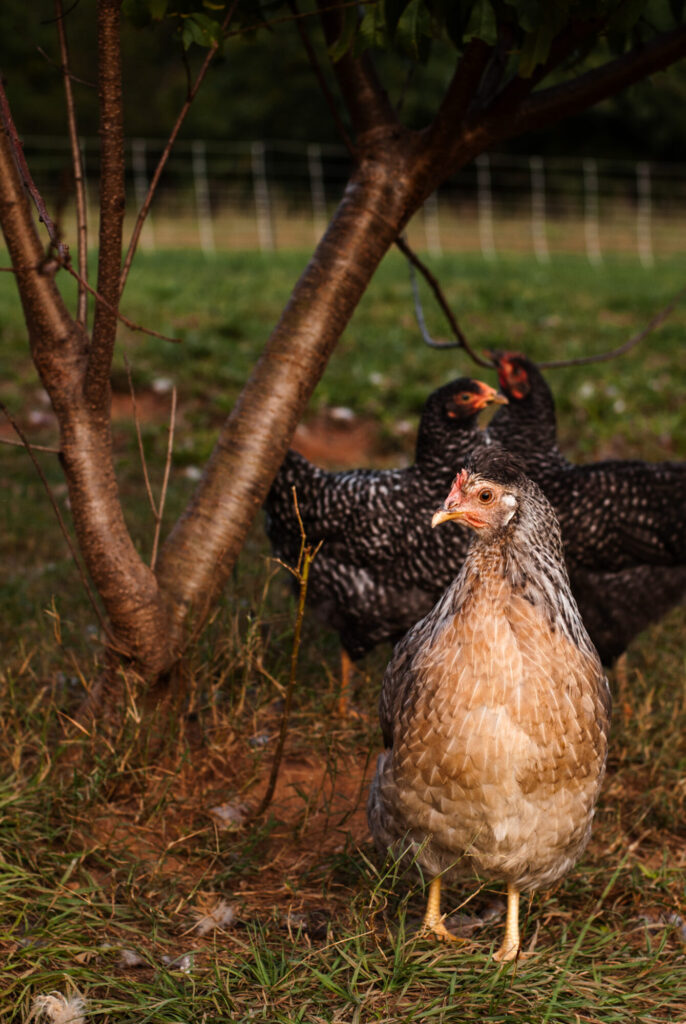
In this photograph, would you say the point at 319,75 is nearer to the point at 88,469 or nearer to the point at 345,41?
the point at 345,41

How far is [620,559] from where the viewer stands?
13.6ft

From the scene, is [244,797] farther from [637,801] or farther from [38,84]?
[38,84]

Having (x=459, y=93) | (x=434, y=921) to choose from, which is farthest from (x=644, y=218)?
(x=434, y=921)

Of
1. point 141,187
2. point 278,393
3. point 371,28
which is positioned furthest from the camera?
point 141,187

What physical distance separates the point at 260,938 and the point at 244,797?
75cm

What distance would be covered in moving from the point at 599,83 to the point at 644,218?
20234mm

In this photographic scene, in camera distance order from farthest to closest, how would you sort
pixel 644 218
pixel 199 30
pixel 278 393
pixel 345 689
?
pixel 644 218 → pixel 345 689 → pixel 278 393 → pixel 199 30

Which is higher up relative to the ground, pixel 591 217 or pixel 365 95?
pixel 365 95

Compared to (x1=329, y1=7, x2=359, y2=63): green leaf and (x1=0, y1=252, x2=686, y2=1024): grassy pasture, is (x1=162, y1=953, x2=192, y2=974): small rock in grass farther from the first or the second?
(x1=329, y1=7, x2=359, y2=63): green leaf

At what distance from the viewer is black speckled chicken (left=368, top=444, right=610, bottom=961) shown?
2.30m

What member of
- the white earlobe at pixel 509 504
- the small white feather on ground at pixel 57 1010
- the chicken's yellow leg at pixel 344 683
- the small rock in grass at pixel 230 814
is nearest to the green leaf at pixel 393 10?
the white earlobe at pixel 509 504

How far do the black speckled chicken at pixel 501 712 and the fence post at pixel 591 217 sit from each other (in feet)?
50.4

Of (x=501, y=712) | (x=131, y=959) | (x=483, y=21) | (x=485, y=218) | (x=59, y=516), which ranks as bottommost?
(x=131, y=959)

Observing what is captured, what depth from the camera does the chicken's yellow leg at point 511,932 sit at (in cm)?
252
